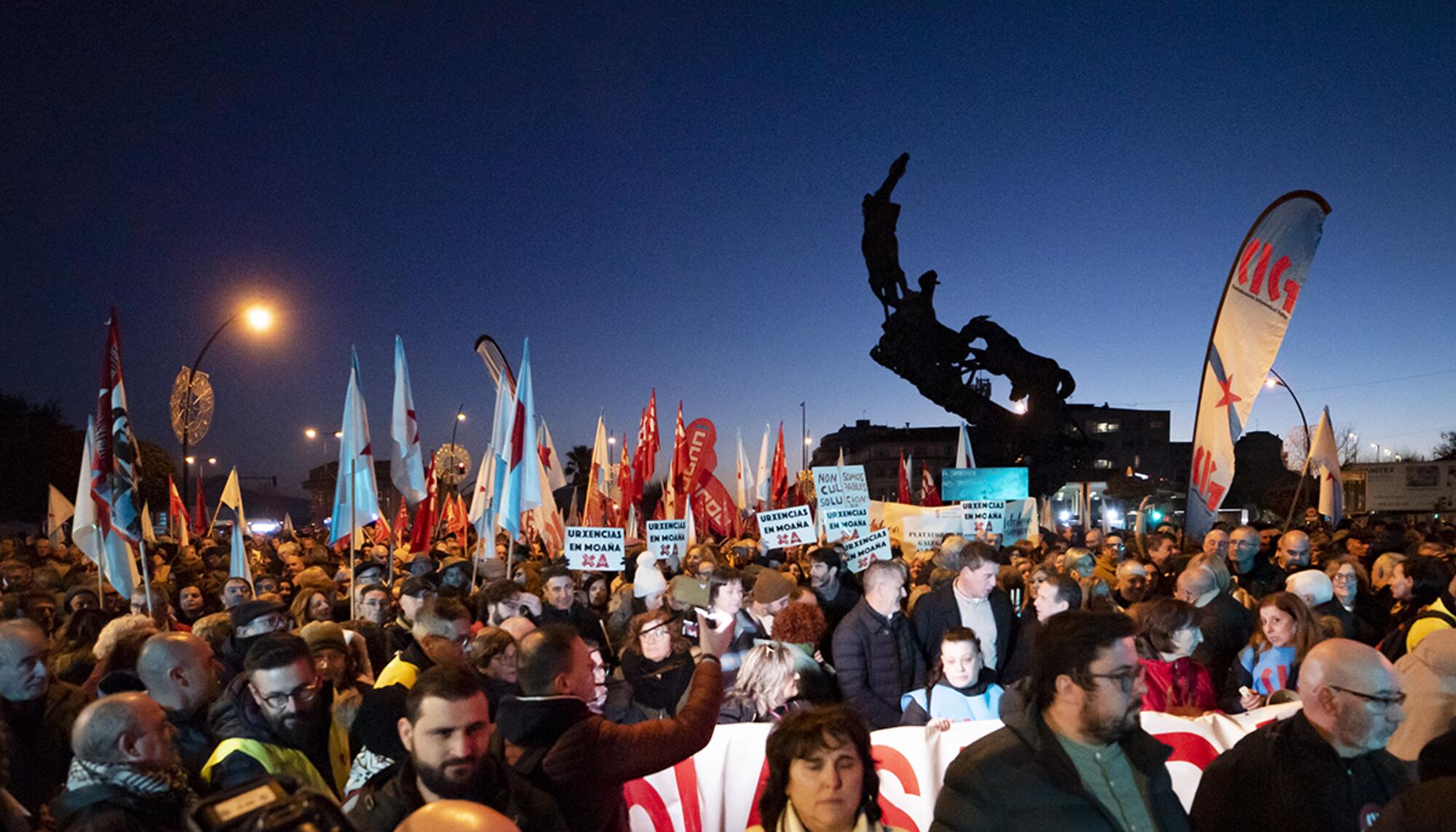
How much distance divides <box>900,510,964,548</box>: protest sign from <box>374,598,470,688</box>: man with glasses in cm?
901

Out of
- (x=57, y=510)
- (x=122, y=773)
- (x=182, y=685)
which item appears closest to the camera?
(x=122, y=773)

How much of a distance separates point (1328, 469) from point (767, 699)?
54.1 ft

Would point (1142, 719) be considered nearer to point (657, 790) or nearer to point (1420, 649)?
point (1420, 649)

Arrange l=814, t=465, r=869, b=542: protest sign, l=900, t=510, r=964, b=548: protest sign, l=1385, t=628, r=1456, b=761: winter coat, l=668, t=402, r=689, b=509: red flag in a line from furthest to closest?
l=668, t=402, r=689, b=509: red flag → l=900, t=510, r=964, b=548: protest sign → l=814, t=465, r=869, b=542: protest sign → l=1385, t=628, r=1456, b=761: winter coat

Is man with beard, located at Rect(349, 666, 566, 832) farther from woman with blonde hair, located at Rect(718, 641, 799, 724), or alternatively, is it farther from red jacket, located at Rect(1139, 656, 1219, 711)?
red jacket, located at Rect(1139, 656, 1219, 711)

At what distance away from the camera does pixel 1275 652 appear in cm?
527

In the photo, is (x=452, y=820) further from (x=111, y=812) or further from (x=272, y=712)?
(x=272, y=712)

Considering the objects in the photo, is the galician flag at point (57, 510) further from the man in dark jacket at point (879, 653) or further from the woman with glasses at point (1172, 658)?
the woman with glasses at point (1172, 658)

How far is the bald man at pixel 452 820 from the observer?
5.16 feet

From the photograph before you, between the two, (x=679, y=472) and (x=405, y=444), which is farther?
(x=679, y=472)

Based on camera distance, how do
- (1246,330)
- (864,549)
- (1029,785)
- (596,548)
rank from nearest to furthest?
(1029,785) < (1246,330) < (864,549) < (596,548)

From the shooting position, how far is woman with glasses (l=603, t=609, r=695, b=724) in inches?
206

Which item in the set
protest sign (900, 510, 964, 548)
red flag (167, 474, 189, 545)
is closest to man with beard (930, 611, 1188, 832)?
protest sign (900, 510, 964, 548)

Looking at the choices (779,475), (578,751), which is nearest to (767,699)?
(578,751)
